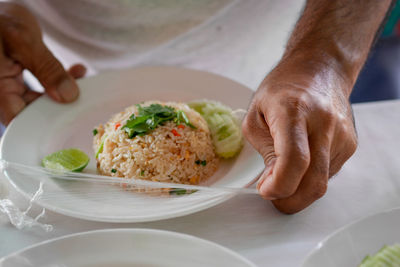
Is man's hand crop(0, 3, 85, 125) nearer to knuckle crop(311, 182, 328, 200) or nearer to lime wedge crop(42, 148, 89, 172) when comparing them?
lime wedge crop(42, 148, 89, 172)

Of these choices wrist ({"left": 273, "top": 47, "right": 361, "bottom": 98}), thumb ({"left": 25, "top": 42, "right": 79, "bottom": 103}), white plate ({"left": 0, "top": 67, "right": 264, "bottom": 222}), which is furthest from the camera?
thumb ({"left": 25, "top": 42, "right": 79, "bottom": 103})

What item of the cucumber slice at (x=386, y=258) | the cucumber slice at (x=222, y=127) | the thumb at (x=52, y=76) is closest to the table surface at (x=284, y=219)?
the cucumber slice at (x=386, y=258)

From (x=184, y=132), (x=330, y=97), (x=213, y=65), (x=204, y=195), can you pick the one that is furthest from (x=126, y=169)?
(x=213, y=65)

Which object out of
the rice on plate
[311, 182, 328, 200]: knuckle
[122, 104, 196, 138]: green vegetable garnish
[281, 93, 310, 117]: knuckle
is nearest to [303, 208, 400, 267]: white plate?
[311, 182, 328, 200]: knuckle

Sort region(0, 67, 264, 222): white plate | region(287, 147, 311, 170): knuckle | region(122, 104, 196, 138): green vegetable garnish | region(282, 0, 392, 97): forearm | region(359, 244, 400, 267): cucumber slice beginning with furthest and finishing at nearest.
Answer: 1. region(122, 104, 196, 138): green vegetable garnish
2. region(282, 0, 392, 97): forearm
3. region(0, 67, 264, 222): white plate
4. region(287, 147, 311, 170): knuckle
5. region(359, 244, 400, 267): cucumber slice

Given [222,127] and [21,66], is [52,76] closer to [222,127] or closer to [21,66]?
[21,66]

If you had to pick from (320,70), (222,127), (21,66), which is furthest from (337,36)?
(21,66)
